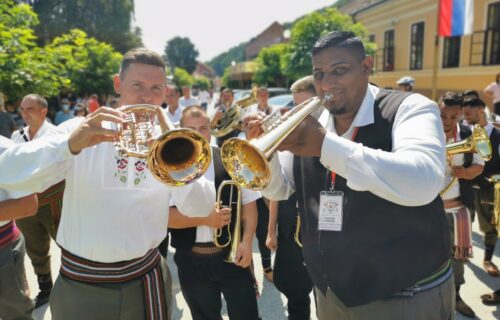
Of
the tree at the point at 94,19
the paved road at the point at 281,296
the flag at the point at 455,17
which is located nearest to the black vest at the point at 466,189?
the paved road at the point at 281,296

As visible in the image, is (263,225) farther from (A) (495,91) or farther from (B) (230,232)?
(A) (495,91)

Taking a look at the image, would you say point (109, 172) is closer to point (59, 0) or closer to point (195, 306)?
point (195, 306)

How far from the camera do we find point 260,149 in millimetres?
1562

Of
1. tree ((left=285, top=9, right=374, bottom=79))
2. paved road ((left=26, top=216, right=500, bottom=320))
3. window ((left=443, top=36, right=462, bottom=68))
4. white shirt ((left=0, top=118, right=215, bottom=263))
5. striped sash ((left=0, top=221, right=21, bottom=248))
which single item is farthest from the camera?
tree ((left=285, top=9, right=374, bottom=79))

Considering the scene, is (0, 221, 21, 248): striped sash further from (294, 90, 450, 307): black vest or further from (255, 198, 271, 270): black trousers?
(255, 198, 271, 270): black trousers

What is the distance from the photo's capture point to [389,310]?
1.78 m

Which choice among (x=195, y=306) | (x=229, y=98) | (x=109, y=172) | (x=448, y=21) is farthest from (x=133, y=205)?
(x=448, y=21)

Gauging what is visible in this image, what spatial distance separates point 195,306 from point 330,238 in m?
1.38

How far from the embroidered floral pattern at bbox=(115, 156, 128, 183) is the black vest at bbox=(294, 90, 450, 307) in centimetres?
116

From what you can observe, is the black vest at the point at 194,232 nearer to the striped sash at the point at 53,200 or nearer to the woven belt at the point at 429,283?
the woven belt at the point at 429,283

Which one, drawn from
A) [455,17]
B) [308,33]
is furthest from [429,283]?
[308,33]

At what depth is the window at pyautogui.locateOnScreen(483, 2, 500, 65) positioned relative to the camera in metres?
13.0

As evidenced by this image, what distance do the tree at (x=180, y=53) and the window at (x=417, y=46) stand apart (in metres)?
93.0

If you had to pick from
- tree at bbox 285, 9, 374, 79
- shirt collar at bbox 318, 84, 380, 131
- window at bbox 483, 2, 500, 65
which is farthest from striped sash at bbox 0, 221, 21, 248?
window at bbox 483, 2, 500, 65
